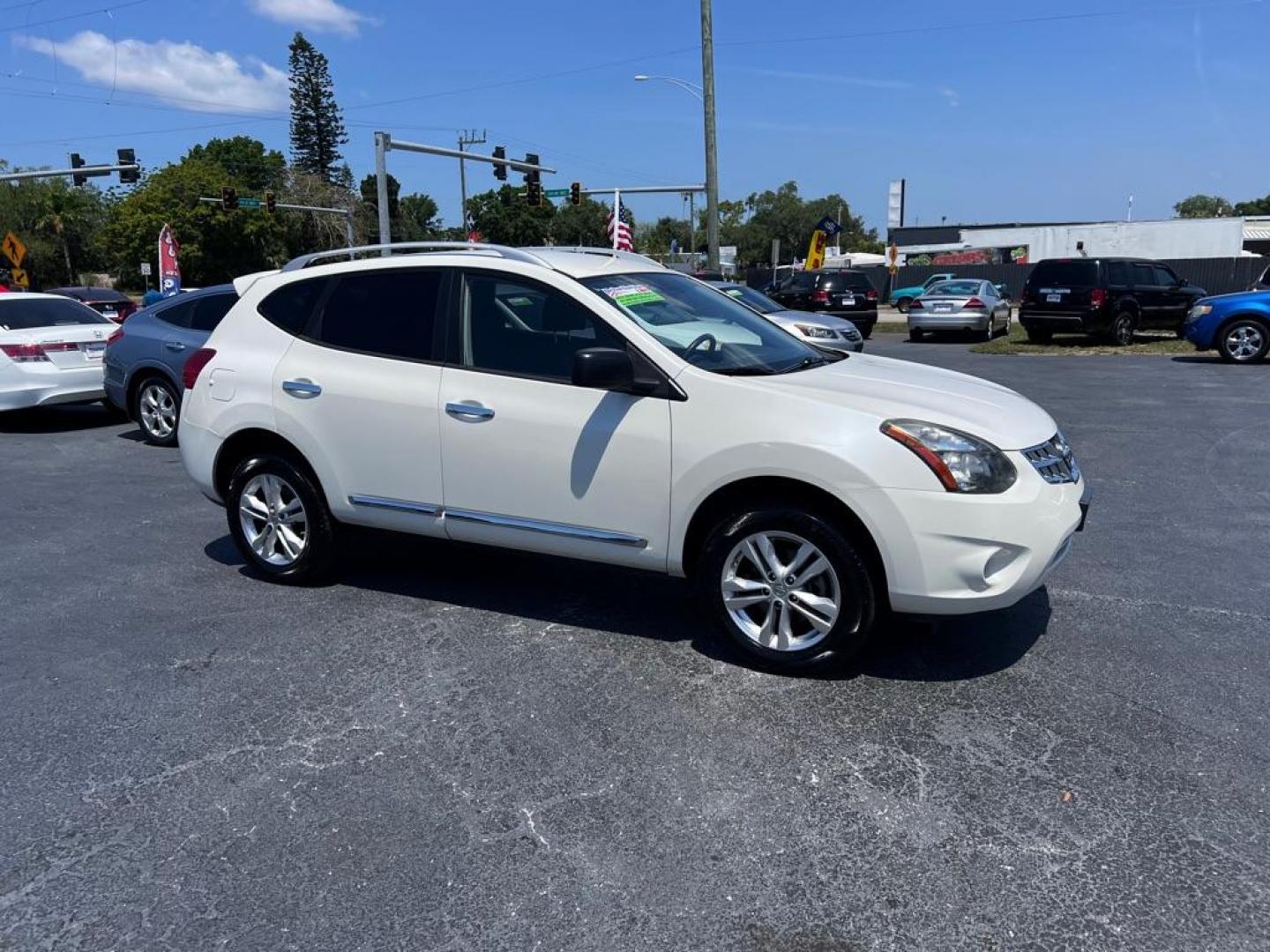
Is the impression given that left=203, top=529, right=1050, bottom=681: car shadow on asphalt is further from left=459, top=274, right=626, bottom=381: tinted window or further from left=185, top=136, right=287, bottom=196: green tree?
left=185, top=136, right=287, bottom=196: green tree

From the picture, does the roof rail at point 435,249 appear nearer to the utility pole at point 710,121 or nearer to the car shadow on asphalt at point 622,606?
the car shadow on asphalt at point 622,606

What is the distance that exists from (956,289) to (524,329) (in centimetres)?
2232

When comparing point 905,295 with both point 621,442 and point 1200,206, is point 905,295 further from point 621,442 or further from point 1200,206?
point 1200,206

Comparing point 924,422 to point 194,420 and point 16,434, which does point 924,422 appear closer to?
point 194,420

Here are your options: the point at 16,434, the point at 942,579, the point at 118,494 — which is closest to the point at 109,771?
the point at 942,579

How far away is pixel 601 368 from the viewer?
4.23 m

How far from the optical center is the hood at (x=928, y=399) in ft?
13.5

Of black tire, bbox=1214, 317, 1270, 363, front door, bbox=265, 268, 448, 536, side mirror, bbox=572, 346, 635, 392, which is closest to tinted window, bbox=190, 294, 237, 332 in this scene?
front door, bbox=265, 268, 448, 536

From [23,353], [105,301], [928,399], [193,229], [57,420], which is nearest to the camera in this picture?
[928,399]

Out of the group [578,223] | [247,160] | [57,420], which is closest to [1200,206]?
[578,223]

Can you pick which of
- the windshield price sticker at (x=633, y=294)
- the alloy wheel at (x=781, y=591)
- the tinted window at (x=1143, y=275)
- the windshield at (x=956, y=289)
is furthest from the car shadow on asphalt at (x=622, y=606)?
the windshield at (x=956, y=289)

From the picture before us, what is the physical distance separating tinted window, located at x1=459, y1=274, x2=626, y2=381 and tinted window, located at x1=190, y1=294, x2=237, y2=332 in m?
6.18

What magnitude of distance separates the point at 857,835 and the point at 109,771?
2.67 meters

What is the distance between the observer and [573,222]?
111562 millimetres
